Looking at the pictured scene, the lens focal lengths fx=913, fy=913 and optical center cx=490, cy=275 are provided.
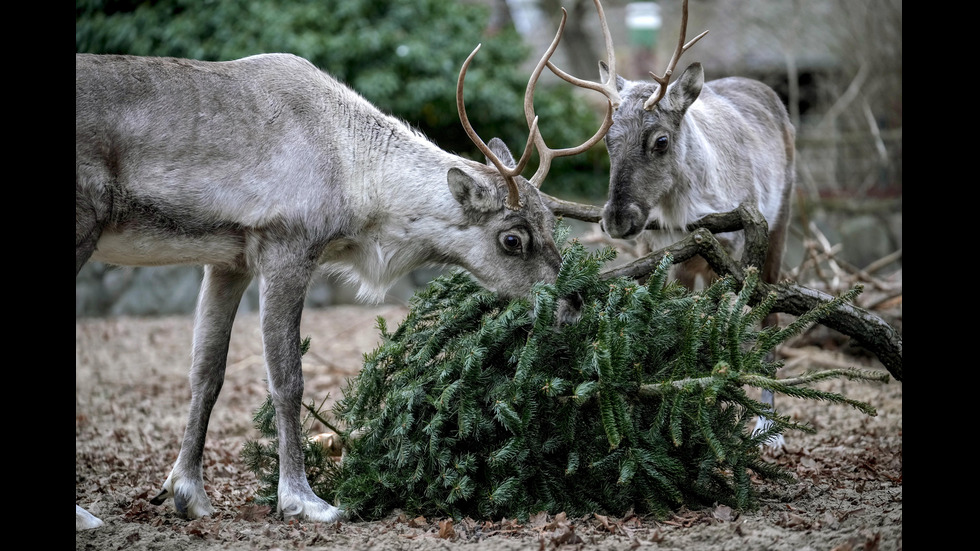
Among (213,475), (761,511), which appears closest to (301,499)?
(213,475)

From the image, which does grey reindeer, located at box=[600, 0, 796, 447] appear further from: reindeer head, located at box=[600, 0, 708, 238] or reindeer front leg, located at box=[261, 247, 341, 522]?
reindeer front leg, located at box=[261, 247, 341, 522]

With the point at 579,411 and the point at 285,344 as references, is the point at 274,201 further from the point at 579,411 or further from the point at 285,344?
the point at 579,411

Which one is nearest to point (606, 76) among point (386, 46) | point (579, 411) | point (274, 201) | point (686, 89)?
point (686, 89)

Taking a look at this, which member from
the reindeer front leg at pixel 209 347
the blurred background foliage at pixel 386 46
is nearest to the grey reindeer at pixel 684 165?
the reindeer front leg at pixel 209 347

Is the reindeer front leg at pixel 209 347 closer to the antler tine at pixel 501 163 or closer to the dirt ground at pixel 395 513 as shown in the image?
the dirt ground at pixel 395 513

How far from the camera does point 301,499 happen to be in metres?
3.95

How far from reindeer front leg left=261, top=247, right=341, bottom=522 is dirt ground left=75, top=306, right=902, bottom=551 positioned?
12.0 inches

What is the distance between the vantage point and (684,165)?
210 inches

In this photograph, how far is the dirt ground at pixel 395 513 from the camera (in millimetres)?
3379

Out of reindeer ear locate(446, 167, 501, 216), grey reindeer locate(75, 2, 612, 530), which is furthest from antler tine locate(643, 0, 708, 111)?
reindeer ear locate(446, 167, 501, 216)
